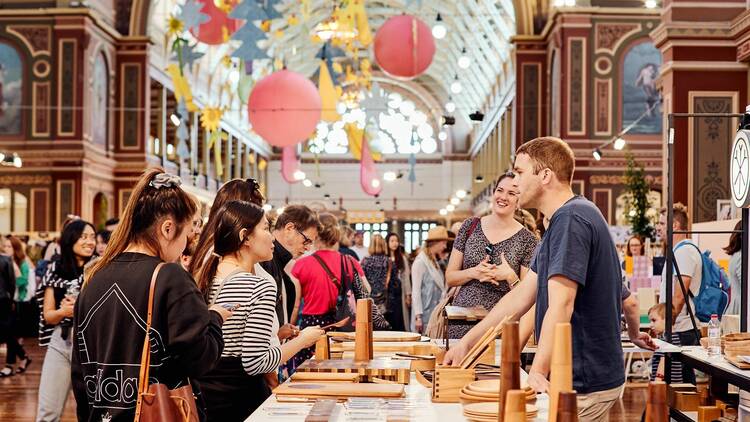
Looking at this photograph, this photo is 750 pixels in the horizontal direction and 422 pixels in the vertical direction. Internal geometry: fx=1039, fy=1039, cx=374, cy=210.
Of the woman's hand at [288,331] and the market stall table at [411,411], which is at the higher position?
the woman's hand at [288,331]

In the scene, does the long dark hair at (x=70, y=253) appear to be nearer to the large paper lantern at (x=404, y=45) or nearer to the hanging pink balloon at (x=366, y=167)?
the large paper lantern at (x=404, y=45)

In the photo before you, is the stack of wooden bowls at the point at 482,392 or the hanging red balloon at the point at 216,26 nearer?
the stack of wooden bowls at the point at 482,392

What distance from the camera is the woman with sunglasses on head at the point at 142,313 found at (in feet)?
9.90

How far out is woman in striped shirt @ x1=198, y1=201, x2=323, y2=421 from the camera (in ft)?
11.8

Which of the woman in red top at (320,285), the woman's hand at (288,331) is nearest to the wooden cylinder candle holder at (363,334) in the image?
the woman's hand at (288,331)

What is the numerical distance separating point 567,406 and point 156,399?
1.38 metres

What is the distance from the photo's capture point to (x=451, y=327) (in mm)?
5645

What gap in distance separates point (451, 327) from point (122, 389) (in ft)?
9.31

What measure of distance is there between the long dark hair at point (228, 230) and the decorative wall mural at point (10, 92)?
18.1 m

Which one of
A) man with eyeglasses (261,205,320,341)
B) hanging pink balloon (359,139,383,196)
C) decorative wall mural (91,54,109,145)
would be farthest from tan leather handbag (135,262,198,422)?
decorative wall mural (91,54,109,145)

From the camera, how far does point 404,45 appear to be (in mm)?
10602

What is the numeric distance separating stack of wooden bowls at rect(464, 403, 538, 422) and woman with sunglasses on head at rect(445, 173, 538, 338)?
273cm

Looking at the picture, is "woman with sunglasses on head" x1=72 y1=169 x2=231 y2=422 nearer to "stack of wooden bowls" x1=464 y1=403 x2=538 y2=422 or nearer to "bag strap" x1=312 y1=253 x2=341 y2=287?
"stack of wooden bowls" x1=464 y1=403 x2=538 y2=422

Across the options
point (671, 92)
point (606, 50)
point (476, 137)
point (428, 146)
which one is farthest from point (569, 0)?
point (428, 146)
